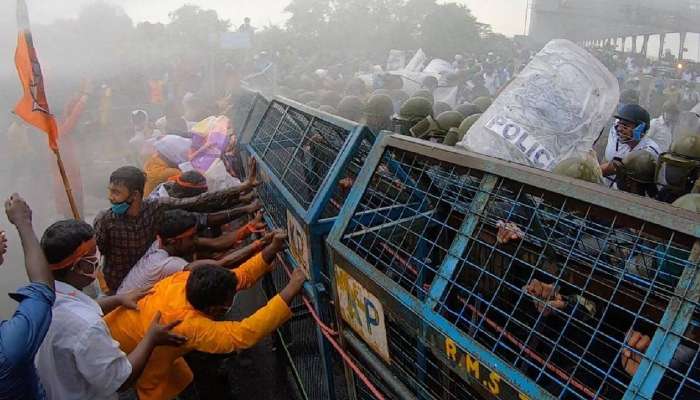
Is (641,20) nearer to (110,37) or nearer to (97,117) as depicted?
(110,37)

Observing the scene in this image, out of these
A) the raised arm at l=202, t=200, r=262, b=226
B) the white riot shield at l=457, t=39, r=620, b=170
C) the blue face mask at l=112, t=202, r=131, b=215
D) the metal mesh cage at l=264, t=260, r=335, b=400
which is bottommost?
the metal mesh cage at l=264, t=260, r=335, b=400

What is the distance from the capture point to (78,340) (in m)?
2.08

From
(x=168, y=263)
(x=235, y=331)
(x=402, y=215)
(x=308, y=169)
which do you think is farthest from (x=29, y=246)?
(x=402, y=215)

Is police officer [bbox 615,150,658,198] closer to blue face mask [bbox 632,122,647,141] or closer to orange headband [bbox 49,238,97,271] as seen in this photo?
blue face mask [bbox 632,122,647,141]

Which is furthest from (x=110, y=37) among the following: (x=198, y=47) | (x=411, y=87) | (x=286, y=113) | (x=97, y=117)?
(x=286, y=113)

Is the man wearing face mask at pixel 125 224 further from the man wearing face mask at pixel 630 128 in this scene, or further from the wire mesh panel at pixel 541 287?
the man wearing face mask at pixel 630 128

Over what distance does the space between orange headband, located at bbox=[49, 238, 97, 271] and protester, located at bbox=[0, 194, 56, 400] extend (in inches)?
7.4

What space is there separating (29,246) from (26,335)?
0.56 m

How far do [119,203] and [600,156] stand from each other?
5943 millimetres

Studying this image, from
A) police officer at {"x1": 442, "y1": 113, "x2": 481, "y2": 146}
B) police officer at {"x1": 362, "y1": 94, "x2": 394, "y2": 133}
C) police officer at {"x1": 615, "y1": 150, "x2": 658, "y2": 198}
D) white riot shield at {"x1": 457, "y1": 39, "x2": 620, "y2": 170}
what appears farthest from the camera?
police officer at {"x1": 362, "y1": 94, "x2": 394, "y2": 133}

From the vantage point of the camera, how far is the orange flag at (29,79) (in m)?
4.03

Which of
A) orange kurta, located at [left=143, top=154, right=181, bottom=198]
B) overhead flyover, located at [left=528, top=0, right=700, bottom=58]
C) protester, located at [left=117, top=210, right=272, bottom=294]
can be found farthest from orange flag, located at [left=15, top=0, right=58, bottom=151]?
overhead flyover, located at [left=528, top=0, right=700, bottom=58]

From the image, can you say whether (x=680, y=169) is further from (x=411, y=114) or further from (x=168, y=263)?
(x=168, y=263)

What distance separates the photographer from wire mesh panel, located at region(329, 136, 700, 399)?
3.80ft
